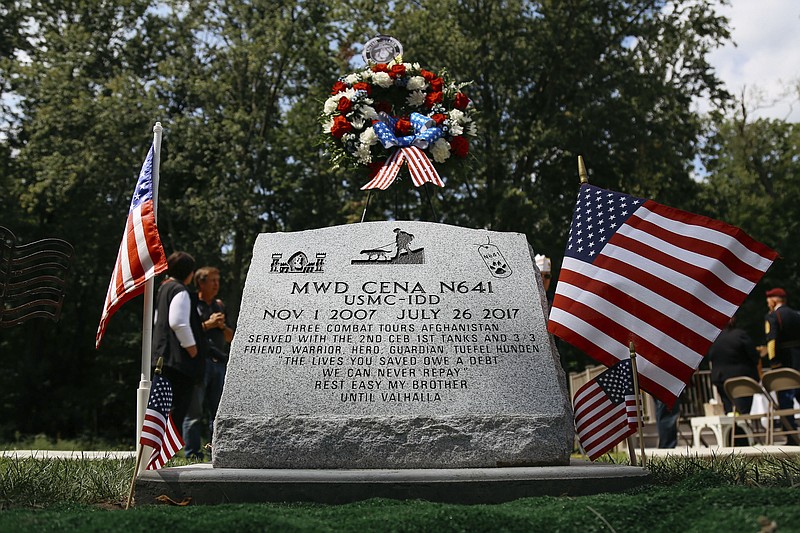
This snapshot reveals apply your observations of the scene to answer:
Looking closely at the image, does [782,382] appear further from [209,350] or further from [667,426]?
[209,350]

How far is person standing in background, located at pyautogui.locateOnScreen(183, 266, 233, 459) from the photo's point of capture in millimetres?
7938

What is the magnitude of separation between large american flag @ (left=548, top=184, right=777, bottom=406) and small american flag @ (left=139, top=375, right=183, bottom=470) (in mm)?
2478

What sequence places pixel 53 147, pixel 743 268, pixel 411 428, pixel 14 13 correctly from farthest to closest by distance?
pixel 14 13 < pixel 53 147 < pixel 743 268 < pixel 411 428

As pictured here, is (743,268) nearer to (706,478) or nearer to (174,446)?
(706,478)

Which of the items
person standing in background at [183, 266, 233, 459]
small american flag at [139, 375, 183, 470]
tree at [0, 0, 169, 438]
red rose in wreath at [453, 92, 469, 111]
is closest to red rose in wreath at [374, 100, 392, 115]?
red rose in wreath at [453, 92, 469, 111]

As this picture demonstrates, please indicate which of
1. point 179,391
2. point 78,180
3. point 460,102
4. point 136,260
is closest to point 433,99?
point 460,102

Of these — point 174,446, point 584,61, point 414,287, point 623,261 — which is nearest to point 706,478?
point 623,261

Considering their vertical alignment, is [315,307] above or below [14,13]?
below

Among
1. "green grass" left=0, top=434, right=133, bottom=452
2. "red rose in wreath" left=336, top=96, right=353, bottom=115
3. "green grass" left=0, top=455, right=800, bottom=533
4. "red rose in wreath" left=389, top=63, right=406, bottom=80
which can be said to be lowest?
"green grass" left=0, top=455, right=800, bottom=533

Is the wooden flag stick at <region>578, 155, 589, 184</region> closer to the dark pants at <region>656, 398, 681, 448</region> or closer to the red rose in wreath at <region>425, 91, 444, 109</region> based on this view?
the red rose in wreath at <region>425, 91, 444, 109</region>

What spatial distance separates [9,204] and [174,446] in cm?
1969

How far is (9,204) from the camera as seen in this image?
71.8 feet

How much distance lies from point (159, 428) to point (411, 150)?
421 centimetres

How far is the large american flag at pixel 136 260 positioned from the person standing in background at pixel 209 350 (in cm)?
238
